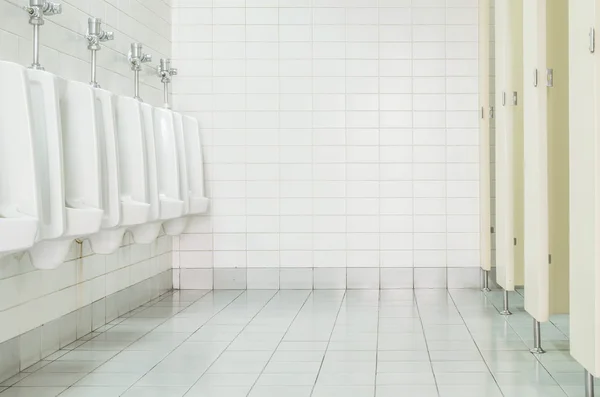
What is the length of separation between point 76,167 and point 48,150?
316mm

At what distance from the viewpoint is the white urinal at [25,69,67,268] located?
8.72 feet

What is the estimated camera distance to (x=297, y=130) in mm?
5438

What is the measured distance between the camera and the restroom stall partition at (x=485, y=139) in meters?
5.14

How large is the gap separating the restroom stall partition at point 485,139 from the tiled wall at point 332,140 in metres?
0.10

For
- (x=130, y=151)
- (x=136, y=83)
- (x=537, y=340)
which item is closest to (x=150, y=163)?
(x=130, y=151)

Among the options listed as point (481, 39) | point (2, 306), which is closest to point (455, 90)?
point (481, 39)

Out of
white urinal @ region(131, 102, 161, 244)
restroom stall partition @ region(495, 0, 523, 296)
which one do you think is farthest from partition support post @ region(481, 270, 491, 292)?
white urinal @ region(131, 102, 161, 244)

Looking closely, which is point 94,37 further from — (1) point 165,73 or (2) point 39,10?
(1) point 165,73

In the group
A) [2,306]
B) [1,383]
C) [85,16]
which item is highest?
[85,16]

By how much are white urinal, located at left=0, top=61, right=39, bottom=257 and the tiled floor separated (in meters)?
0.72
